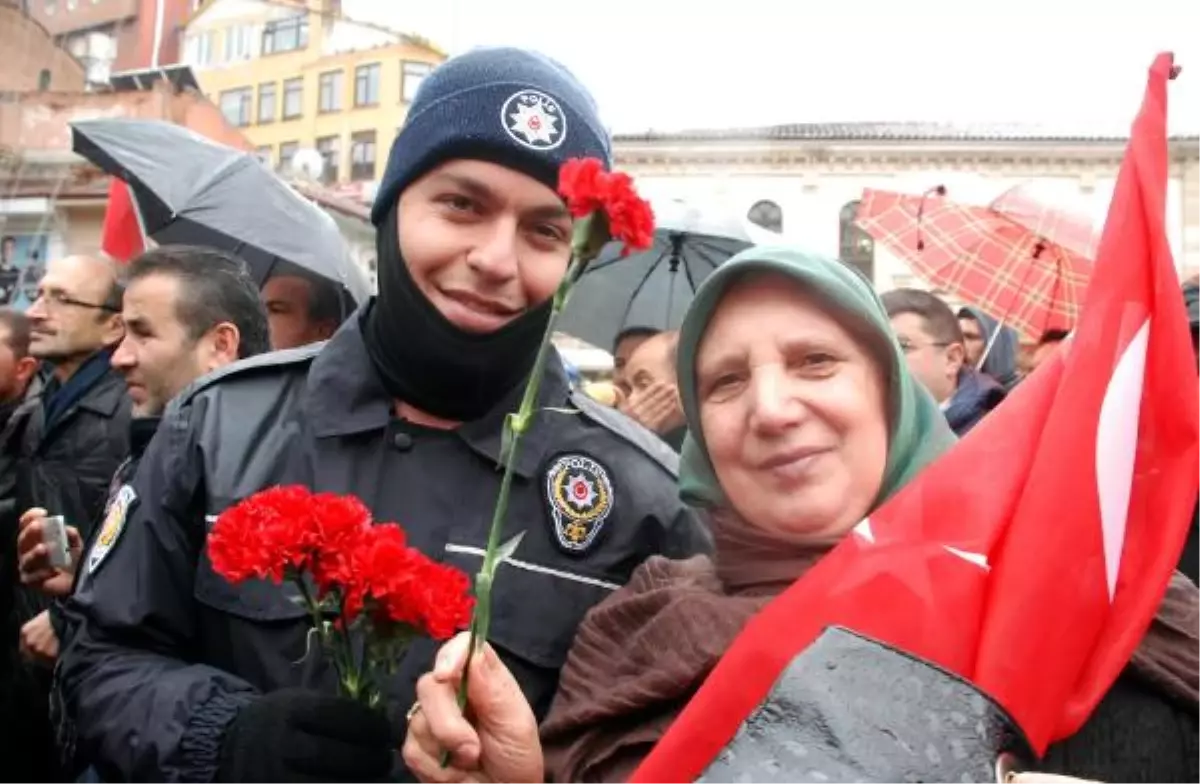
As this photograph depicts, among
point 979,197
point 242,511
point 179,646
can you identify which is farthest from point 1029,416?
point 979,197

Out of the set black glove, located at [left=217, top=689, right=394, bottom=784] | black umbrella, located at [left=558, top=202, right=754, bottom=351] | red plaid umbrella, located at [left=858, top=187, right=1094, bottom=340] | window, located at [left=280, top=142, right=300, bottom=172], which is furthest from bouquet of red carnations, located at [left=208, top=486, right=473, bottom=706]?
window, located at [left=280, top=142, right=300, bottom=172]

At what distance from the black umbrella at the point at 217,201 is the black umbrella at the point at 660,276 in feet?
4.54

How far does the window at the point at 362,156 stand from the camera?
145 feet

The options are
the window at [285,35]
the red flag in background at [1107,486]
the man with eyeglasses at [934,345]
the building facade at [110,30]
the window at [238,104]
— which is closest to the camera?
the red flag in background at [1107,486]

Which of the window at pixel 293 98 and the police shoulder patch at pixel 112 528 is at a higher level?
the window at pixel 293 98

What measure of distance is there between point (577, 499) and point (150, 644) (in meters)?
0.68

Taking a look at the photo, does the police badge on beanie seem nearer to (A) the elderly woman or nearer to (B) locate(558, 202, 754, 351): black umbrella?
(A) the elderly woman

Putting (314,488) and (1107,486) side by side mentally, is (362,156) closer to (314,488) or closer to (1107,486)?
(314,488)

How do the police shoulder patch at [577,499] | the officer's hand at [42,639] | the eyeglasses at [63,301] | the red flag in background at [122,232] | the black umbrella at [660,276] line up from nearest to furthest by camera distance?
1. the police shoulder patch at [577,499]
2. the officer's hand at [42,639]
3. the eyeglasses at [63,301]
4. the red flag in background at [122,232]
5. the black umbrella at [660,276]

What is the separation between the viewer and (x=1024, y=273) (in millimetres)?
6098

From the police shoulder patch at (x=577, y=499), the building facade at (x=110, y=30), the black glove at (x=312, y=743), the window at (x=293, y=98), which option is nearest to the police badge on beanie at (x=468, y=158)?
the police shoulder patch at (x=577, y=499)

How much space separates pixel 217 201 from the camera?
209 inches

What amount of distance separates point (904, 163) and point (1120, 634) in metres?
34.8

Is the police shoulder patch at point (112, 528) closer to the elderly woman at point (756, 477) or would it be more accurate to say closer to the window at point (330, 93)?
the elderly woman at point (756, 477)
